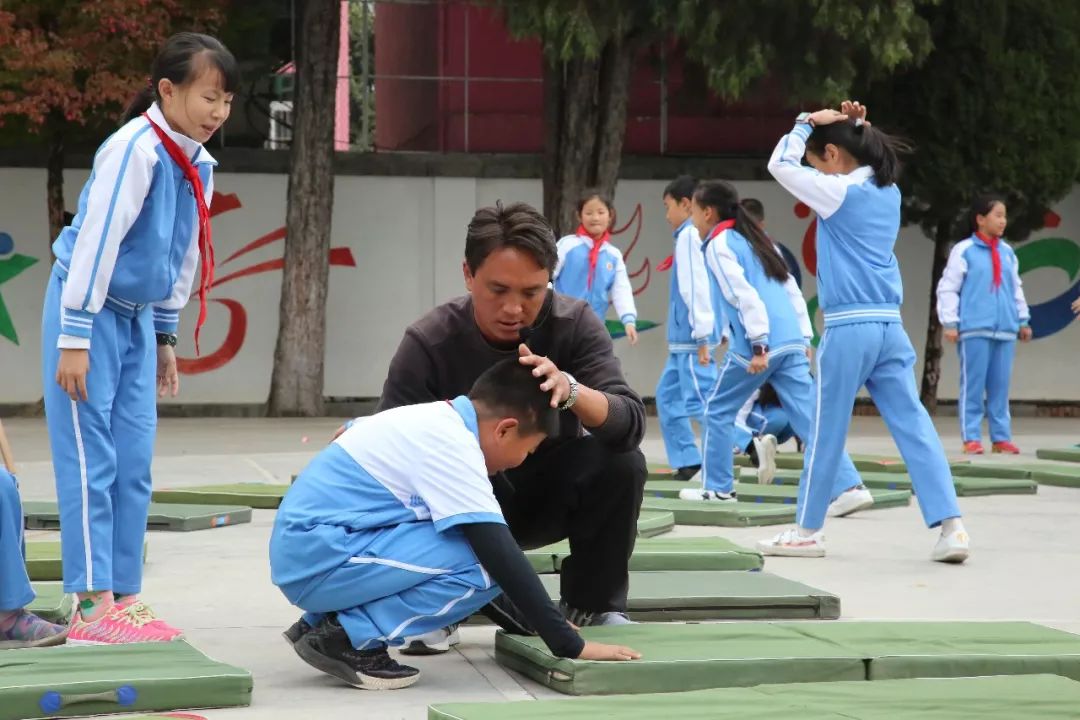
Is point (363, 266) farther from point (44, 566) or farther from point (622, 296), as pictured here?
point (44, 566)

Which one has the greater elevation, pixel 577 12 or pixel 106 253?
pixel 577 12

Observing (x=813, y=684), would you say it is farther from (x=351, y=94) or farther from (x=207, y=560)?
(x=351, y=94)

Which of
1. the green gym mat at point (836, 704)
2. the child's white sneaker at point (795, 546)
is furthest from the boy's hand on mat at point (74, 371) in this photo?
the child's white sneaker at point (795, 546)

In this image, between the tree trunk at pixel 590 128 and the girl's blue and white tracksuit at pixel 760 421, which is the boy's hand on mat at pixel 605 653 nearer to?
the girl's blue and white tracksuit at pixel 760 421

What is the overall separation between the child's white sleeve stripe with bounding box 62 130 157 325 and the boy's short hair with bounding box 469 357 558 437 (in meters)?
1.36

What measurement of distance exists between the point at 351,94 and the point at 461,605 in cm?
1720

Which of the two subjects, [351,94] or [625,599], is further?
[351,94]

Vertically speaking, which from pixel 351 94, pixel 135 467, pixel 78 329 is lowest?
pixel 135 467

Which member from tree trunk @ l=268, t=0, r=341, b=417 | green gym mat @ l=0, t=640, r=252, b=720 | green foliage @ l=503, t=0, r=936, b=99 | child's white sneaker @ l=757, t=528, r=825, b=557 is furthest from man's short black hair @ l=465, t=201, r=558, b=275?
tree trunk @ l=268, t=0, r=341, b=417

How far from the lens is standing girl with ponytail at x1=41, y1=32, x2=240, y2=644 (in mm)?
5332

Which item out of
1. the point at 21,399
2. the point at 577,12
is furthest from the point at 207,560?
the point at 21,399

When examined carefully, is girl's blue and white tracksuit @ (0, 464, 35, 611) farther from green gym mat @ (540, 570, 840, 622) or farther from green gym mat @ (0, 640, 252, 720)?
green gym mat @ (540, 570, 840, 622)

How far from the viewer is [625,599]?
546 cm

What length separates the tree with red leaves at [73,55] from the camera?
17.4 metres
